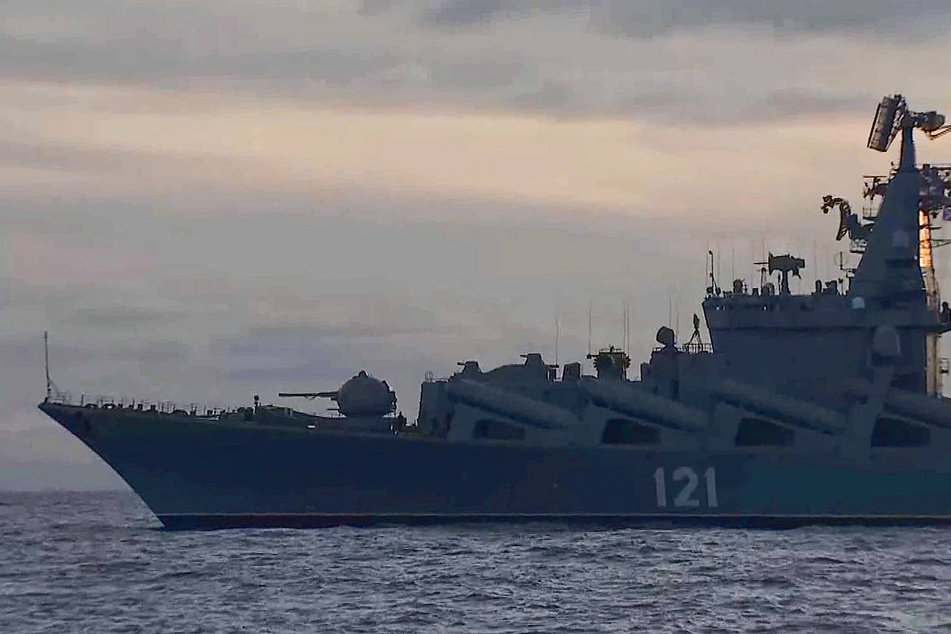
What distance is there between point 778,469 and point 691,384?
3142 millimetres

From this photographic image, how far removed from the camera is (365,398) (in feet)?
146

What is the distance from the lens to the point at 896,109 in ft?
151

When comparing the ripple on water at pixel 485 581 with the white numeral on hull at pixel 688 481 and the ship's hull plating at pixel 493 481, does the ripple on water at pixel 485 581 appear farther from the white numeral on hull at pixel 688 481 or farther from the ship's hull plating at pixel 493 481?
the white numeral on hull at pixel 688 481

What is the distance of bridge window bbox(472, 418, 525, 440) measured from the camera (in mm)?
44094

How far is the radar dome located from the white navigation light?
15017mm

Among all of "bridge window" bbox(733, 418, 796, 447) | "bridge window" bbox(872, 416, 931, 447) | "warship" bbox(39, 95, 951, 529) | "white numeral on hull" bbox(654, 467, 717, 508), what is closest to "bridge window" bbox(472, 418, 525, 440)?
"warship" bbox(39, 95, 951, 529)

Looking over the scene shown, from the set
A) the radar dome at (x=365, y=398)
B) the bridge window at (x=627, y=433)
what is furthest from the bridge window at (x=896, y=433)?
the radar dome at (x=365, y=398)

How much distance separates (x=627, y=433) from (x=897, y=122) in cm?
1143

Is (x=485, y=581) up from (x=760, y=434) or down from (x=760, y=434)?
down

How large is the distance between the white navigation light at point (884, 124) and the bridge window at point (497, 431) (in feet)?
41.9

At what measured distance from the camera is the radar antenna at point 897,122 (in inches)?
1809

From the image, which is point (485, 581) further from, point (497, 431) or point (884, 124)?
point (884, 124)

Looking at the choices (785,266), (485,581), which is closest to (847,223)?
(785,266)

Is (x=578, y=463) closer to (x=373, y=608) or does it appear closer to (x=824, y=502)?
(x=824, y=502)
